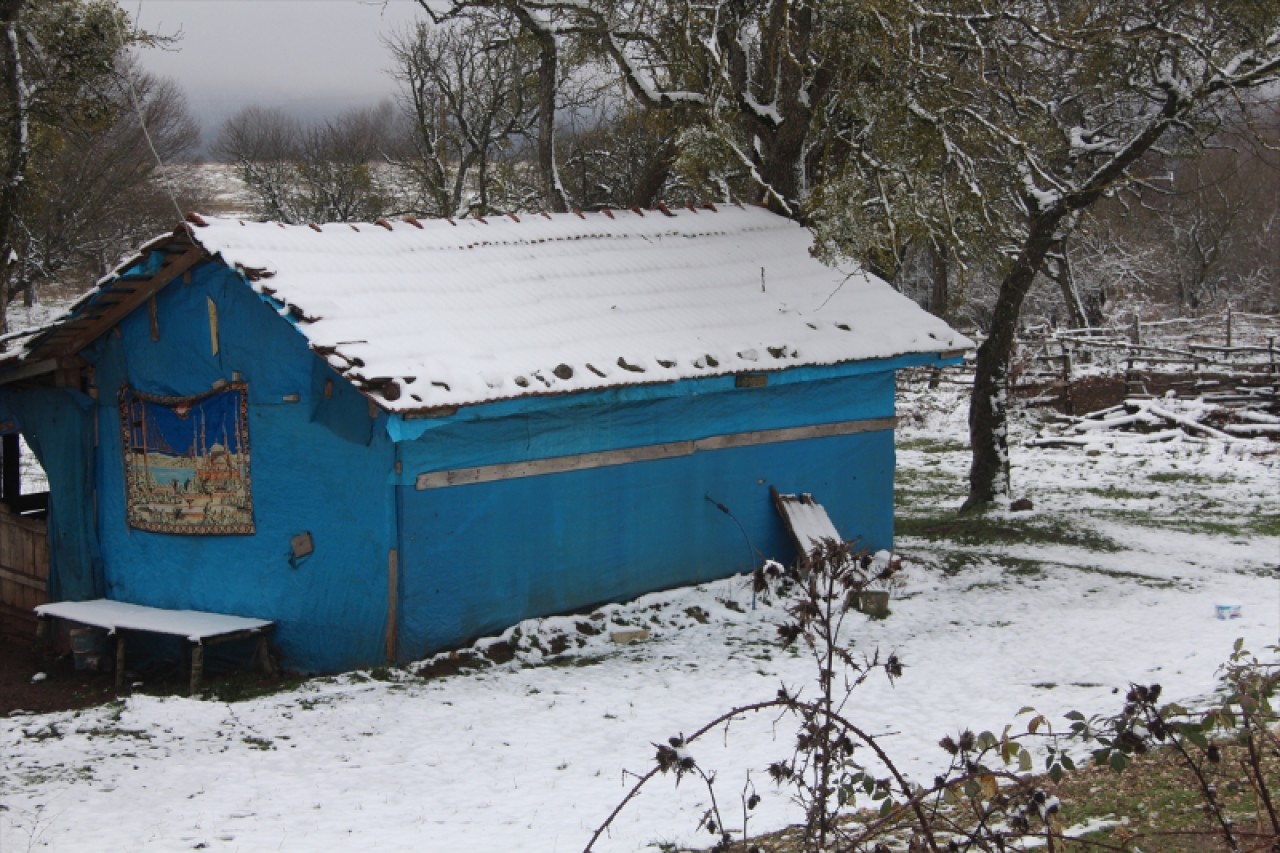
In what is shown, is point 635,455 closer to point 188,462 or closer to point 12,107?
point 188,462

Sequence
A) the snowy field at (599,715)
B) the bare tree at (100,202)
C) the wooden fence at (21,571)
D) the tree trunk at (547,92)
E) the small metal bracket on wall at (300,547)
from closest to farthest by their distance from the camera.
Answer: the snowy field at (599,715), the small metal bracket on wall at (300,547), the wooden fence at (21,571), the tree trunk at (547,92), the bare tree at (100,202)

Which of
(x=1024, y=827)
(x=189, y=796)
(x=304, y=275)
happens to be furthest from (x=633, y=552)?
(x=1024, y=827)

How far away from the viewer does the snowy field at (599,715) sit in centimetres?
638

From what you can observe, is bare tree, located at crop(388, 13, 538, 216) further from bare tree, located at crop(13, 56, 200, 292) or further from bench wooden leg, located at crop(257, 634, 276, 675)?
bench wooden leg, located at crop(257, 634, 276, 675)

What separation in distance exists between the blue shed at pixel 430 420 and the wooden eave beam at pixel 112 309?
27 millimetres

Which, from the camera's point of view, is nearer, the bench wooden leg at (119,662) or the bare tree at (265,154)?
the bench wooden leg at (119,662)

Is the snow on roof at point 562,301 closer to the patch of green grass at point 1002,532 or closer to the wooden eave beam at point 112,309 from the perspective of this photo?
the wooden eave beam at point 112,309

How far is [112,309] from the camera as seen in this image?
10359 mm

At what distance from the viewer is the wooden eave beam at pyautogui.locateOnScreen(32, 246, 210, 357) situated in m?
9.84

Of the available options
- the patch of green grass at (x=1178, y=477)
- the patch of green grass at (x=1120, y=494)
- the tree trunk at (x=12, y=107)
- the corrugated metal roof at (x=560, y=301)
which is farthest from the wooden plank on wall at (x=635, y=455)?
the tree trunk at (x=12, y=107)

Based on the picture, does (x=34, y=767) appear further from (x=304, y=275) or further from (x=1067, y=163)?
(x=1067, y=163)

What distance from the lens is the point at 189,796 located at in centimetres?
671

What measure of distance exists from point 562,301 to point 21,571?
594cm

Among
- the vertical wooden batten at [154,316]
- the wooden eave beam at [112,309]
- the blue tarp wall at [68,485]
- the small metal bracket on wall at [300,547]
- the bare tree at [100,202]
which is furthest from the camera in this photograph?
the bare tree at [100,202]
